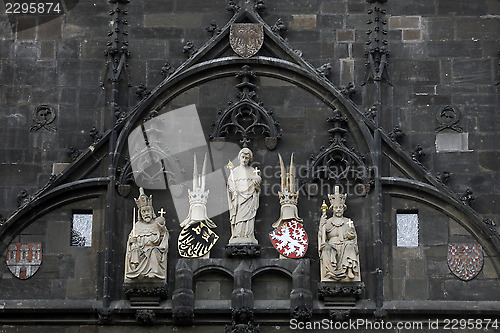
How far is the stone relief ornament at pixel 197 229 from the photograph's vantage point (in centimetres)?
2509

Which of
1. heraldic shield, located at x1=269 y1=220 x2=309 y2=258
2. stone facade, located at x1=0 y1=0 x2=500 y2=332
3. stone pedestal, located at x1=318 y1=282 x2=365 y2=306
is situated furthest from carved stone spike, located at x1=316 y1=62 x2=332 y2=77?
stone pedestal, located at x1=318 y1=282 x2=365 y2=306

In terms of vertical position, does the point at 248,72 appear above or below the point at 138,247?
above

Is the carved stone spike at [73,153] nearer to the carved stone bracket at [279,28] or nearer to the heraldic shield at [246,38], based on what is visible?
the heraldic shield at [246,38]

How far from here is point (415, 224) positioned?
25344 mm

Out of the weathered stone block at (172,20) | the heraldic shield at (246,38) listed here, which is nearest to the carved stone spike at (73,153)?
the weathered stone block at (172,20)

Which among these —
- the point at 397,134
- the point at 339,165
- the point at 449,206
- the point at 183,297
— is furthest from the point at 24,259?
the point at 449,206

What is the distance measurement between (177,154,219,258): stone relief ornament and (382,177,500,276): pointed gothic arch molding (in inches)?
114

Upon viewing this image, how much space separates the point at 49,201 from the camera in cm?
2556

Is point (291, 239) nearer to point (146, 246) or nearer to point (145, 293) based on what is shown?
point (146, 246)

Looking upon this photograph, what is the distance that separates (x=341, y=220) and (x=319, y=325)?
1.72 meters

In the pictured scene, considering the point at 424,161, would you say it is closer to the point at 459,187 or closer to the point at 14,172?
the point at 459,187

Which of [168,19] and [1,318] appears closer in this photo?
[1,318]

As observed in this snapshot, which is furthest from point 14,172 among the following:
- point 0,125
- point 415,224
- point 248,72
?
point 415,224

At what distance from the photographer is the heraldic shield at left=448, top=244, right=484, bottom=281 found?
982 inches
